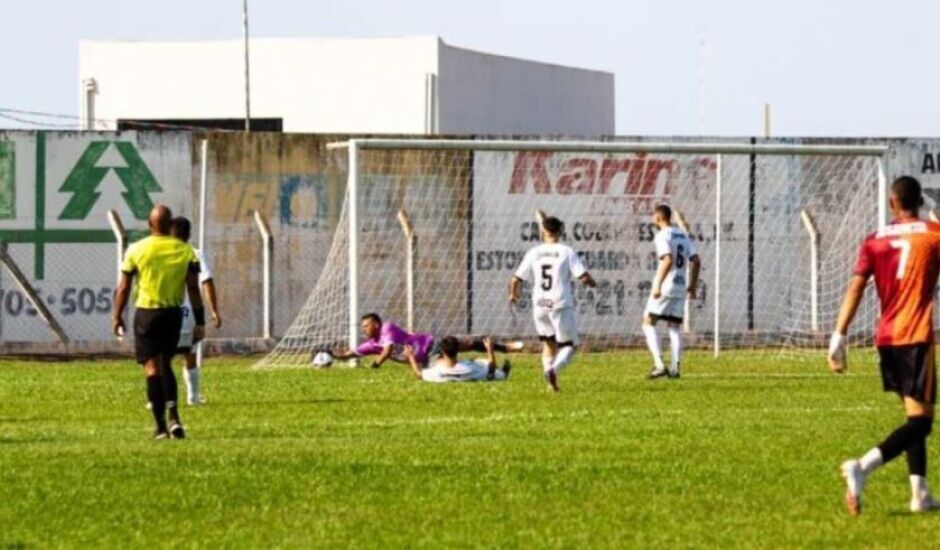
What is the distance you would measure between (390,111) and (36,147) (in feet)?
73.9

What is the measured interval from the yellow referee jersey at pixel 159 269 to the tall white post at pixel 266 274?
1734cm

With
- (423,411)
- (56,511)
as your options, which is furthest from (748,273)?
(56,511)

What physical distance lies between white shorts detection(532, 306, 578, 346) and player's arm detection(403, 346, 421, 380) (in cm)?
318

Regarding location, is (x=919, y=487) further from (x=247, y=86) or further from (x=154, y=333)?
(x=247, y=86)

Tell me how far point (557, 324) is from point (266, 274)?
37.8 feet

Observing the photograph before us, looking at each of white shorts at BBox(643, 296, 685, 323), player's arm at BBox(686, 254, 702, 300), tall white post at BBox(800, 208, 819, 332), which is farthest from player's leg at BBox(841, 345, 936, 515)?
tall white post at BBox(800, 208, 819, 332)

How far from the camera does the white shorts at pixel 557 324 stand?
26.0 metres

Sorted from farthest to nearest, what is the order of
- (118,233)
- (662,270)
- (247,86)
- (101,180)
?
(247,86)
(101,180)
(118,233)
(662,270)

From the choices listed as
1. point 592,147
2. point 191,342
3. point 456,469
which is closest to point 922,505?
point 456,469

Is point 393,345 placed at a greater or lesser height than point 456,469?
greater

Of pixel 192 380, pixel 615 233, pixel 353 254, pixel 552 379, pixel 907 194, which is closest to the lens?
pixel 907 194

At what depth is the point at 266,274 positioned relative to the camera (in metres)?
36.8

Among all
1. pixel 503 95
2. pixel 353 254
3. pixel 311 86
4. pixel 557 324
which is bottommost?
pixel 557 324

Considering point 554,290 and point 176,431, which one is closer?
point 176,431
